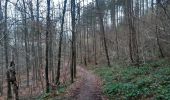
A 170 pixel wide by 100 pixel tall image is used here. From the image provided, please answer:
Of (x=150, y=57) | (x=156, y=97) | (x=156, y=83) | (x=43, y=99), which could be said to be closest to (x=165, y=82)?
(x=156, y=83)

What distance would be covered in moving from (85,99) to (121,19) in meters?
46.4

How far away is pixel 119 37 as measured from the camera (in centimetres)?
5406

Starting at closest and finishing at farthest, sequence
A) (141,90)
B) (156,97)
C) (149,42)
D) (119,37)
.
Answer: (156,97), (141,90), (149,42), (119,37)

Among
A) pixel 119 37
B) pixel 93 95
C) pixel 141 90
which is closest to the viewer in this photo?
pixel 141 90

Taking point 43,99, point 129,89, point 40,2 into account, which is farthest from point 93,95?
point 40,2

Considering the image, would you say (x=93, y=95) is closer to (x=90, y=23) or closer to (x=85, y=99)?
(x=85, y=99)

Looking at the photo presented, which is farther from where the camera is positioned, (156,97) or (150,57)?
(150,57)

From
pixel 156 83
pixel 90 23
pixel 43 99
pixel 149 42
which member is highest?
pixel 90 23

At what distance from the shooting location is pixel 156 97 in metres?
12.9

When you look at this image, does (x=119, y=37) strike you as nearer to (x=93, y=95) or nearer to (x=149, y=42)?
(x=149, y=42)

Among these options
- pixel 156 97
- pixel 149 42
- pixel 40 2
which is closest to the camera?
pixel 156 97

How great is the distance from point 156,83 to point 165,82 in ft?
1.64

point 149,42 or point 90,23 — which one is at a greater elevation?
point 90,23

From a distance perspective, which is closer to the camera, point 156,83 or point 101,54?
point 156,83
